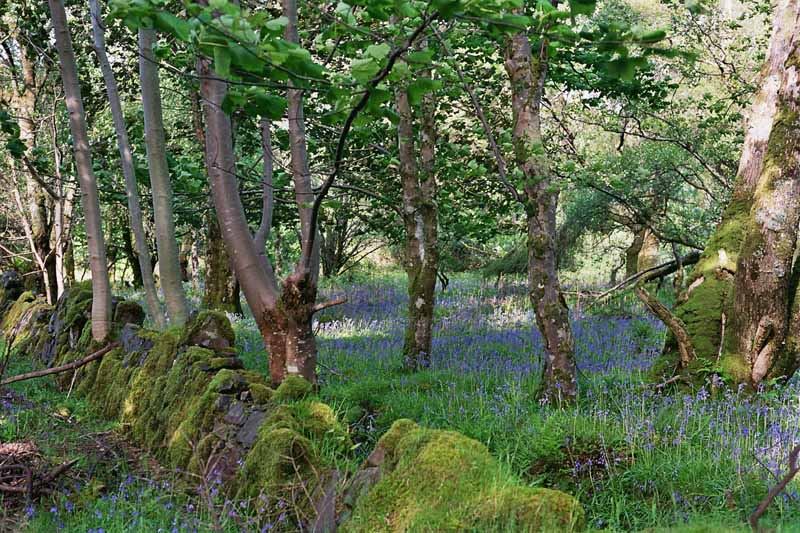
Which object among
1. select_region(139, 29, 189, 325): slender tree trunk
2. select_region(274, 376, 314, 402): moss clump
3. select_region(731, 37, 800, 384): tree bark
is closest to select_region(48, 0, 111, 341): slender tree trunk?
select_region(139, 29, 189, 325): slender tree trunk

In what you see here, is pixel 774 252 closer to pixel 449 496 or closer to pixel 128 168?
pixel 449 496

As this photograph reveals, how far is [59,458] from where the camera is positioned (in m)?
5.38

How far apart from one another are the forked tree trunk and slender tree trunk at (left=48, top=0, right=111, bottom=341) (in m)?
3.79

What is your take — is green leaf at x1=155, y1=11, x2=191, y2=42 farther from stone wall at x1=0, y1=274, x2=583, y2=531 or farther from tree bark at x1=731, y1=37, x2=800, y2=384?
tree bark at x1=731, y1=37, x2=800, y2=384

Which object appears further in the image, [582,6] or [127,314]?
[127,314]

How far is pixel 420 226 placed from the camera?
29.3 feet

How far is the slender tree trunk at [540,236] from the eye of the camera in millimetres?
5938

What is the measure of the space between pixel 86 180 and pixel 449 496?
7490 mm

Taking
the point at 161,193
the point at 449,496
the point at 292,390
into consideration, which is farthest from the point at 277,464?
the point at 161,193

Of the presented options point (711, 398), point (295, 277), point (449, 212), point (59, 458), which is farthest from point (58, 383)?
point (711, 398)

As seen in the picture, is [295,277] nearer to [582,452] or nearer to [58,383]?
[582,452]

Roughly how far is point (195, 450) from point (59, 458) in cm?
141

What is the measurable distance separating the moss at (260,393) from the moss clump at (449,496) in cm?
165

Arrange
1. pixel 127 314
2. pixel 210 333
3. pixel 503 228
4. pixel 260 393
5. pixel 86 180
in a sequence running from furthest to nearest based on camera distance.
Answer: pixel 503 228, pixel 127 314, pixel 86 180, pixel 210 333, pixel 260 393
